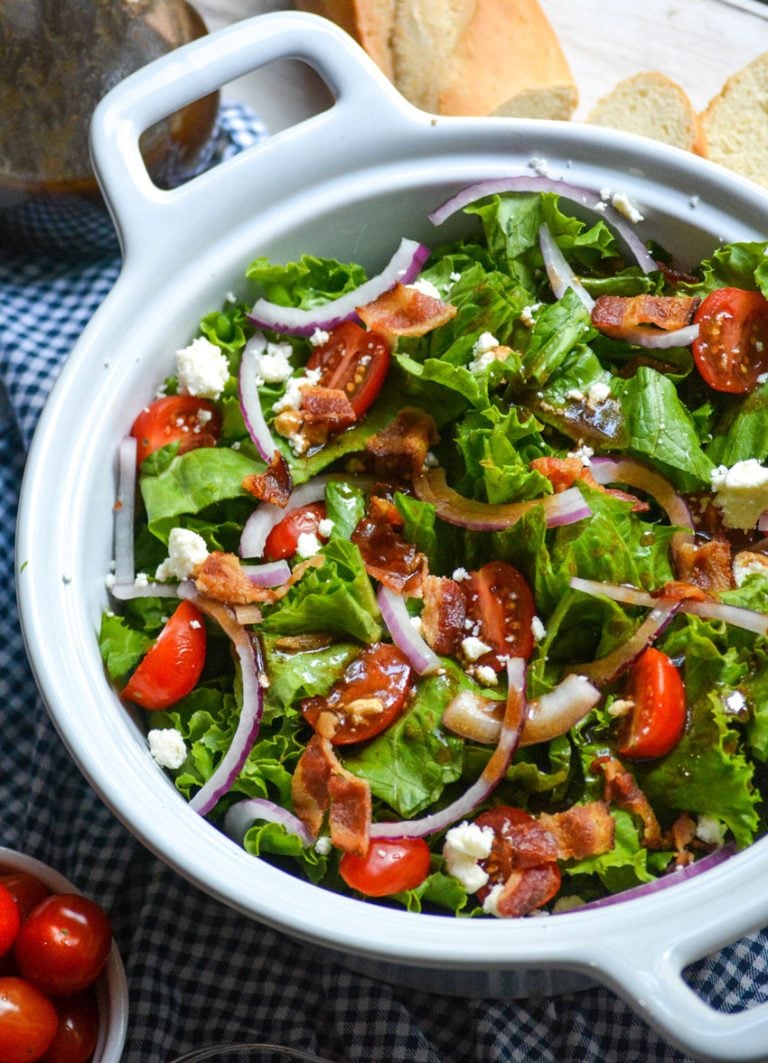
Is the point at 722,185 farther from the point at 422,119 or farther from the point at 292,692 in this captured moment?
the point at 292,692

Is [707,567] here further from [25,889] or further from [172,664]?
[25,889]

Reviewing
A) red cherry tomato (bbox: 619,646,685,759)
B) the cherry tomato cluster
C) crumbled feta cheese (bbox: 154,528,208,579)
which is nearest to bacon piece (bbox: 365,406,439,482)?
crumbled feta cheese (bbox: 154,528,208,579)

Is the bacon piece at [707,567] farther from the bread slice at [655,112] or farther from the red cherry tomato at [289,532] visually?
the bread slice at [655,112]

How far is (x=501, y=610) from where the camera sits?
2.26 metres

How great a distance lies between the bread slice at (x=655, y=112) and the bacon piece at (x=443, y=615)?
5.70ft

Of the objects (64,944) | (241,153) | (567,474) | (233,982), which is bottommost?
(233,982)

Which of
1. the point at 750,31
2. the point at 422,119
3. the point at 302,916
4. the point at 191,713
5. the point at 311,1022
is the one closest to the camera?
the point at 302,916

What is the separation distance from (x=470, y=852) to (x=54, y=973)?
1.04 metres

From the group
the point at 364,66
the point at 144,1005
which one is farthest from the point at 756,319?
the point at 144,1005

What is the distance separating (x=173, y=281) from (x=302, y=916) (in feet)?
4.38

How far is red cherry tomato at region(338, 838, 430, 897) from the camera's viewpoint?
2.06 meters

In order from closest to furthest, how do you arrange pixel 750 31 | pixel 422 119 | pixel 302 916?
pixel 302 916 < pixel 422 119 < pixel 750 31

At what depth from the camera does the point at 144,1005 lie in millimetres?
2680

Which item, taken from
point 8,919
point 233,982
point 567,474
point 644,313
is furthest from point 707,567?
point 8,919
